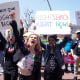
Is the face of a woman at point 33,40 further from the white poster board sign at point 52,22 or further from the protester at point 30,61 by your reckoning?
the white poster board sign at point 52,22

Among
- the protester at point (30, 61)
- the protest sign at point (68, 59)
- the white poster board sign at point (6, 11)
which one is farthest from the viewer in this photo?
the protest sign at point (68, 59)

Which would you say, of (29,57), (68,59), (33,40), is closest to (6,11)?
(33,40)

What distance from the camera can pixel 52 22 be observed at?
4.46 m

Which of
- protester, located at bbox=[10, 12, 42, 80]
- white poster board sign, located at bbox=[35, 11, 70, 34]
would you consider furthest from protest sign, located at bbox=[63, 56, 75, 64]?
protester, located at bbox=[10, 12, 42, 80]

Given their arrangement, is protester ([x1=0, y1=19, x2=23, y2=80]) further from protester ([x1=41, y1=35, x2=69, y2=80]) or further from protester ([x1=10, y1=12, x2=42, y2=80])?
protester ([x1=41, y1=35, x2=69, y2=80])

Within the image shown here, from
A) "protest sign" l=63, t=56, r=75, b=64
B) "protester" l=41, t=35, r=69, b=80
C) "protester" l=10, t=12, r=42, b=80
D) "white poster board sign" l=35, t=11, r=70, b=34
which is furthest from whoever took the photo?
"protest sign" l=63, t=56, r=75, b=64

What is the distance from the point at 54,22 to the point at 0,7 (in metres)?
1.35

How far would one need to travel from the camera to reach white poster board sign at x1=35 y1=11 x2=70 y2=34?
429 cm

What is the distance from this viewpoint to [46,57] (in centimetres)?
333

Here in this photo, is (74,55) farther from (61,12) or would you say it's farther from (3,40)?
(3,40)

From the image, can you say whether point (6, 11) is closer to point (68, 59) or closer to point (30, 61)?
point (30, 61)

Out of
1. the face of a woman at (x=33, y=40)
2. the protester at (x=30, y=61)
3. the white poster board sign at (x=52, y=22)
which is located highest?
the white poster board sign at (x=52, y=22)

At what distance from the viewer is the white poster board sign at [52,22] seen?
14.1 feet

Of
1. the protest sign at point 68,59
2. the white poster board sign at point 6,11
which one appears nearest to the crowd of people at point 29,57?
the white poster board sign at point 6,11
